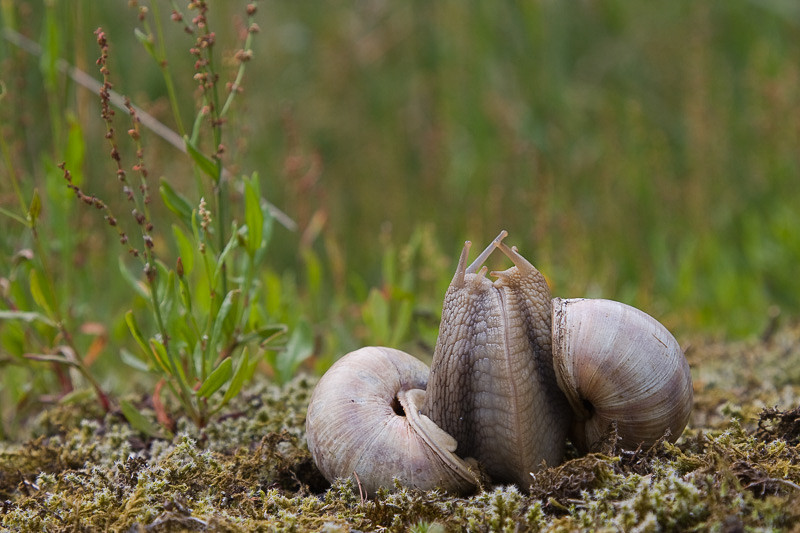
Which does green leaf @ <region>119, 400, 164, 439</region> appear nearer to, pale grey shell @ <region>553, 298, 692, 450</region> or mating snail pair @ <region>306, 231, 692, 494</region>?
mating snail pair @ <region>306, 231, 692, 494</region>

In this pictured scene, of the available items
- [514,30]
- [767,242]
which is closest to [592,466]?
[767,242]

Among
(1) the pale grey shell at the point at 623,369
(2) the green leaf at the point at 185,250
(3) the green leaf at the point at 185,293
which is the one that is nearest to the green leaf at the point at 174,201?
(2) the green leaf at the point at 185,250

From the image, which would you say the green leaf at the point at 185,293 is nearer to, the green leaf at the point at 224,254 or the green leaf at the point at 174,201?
the green leaf at the point at 224,254

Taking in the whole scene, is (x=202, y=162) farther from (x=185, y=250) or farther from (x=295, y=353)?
(x=295, y=353)

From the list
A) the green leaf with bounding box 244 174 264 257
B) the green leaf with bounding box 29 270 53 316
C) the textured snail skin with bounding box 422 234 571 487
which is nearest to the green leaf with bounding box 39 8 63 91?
the green leaf with bounding box 29 270 53 316

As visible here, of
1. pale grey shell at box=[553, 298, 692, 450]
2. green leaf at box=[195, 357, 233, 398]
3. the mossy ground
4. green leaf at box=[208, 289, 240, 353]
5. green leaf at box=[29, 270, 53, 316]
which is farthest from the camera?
green leaf at box=[29, 270, 53, 316]
